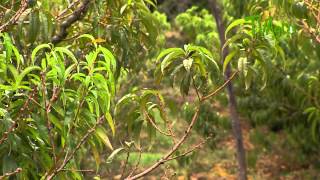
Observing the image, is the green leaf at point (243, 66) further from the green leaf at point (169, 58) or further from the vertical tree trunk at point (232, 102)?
the vertical tree trunk at point (232, 102)

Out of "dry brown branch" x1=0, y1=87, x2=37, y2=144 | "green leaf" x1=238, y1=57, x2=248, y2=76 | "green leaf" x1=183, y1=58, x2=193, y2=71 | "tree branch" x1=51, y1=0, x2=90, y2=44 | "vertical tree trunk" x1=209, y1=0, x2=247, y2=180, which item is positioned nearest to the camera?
"dry brown branch" x1=0, y1=87, x2=37, y2=144

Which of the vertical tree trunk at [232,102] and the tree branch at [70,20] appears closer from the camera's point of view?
the tree branch at [70,20]

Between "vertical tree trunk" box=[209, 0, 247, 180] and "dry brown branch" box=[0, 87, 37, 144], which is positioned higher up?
"dry brown branch" box=[0, 87, 37, 144]

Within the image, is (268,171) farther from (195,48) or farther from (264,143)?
(195,48)

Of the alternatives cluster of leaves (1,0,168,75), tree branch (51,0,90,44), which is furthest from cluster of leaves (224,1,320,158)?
tree branch (51,0,90,44)

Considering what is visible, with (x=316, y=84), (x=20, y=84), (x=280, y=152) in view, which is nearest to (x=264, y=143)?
(x=280, y=152)

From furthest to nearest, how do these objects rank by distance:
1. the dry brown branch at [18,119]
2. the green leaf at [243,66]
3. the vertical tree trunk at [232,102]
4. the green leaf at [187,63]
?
1. the vertical tree trunk at [232,102]
2. the green leaf at [243,66]
3. the green leaf at [187,63]
4. the dry brown branch at [18,119]

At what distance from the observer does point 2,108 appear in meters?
2.16

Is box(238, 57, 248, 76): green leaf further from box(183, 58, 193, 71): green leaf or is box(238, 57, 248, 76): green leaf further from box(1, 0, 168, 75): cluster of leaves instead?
box(1, 0, 168, 75): cluster of leaves

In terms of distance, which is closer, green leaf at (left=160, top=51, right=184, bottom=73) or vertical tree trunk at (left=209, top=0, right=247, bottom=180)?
green leaf at (left=160, top=51, right=184, bottom=73)

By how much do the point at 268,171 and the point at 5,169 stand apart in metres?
6.53

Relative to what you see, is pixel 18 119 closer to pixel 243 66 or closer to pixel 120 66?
pixel 243 66

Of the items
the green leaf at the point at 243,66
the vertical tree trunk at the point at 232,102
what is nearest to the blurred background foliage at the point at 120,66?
the green leaf at the point at 243,66

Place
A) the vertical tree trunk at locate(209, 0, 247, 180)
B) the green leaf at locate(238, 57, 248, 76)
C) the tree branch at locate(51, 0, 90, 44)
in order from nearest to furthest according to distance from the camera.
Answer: the green leaf at locate(238, 57, 248, 76)
the tree branch at locate(51, 0, 90, 44)
the vertical tree trunk at locate(209, 0, 247, 180)
